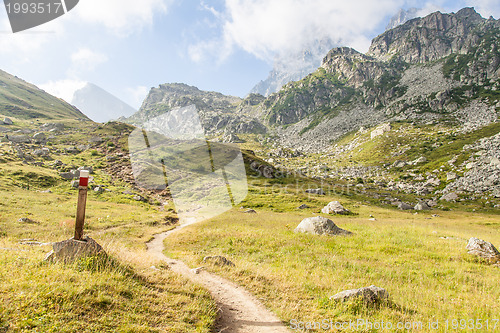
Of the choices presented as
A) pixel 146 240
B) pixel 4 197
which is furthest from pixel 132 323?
pixel 4 197

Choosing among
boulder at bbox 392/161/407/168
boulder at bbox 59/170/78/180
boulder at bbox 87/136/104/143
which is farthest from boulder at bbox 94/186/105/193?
boulder at bbox 392/161/407/168

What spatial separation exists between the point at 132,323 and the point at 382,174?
468ft

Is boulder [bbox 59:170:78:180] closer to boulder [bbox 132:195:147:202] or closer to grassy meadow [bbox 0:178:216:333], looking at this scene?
boulder [bbox 132:195:147:202]

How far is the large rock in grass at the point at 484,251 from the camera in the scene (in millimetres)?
15219

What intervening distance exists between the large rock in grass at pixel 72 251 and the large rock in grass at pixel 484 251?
23.3 m

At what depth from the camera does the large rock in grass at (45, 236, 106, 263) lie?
8164 mm

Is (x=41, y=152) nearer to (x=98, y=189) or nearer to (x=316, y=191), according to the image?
(x=98, y=189)

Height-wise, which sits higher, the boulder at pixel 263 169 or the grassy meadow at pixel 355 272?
the boulder at pixel 263 169

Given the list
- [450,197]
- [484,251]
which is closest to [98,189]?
[484,251]
